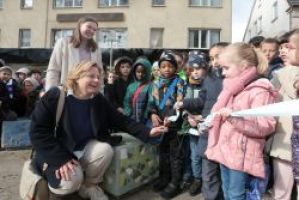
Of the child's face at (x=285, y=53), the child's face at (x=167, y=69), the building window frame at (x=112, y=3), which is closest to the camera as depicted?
the child's face at (x=285, y=53)

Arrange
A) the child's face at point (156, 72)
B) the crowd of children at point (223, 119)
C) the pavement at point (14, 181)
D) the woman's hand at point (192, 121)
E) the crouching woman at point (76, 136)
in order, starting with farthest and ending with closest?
the child's face at point (156, 72), the pavement at point (14, 181), the woman's hand at point (192, 121), the crouching woman at point (76, 136), the crowd of children at point (223, 119)

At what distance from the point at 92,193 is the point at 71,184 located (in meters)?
0.30

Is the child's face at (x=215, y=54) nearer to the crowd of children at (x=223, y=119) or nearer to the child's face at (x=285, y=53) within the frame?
the crowd of children at (x=223, y=119)

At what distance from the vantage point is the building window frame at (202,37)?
2211cm

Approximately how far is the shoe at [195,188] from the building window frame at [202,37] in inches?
733

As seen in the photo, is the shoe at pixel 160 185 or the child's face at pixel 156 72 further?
the child's face at pixel 156 72

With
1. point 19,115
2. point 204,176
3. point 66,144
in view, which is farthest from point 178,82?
point 19,115

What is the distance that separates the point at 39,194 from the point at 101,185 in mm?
695

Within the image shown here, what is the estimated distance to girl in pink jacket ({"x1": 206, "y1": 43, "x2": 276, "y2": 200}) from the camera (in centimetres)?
282

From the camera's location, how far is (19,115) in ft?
24.7

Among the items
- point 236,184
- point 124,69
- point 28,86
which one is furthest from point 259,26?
point 236,184

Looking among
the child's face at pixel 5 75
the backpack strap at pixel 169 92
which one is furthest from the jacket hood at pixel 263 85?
the child's face at pixel 5 75

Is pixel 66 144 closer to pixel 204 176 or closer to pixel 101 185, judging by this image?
pixel 101 185

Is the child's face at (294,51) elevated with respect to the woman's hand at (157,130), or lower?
elevated
